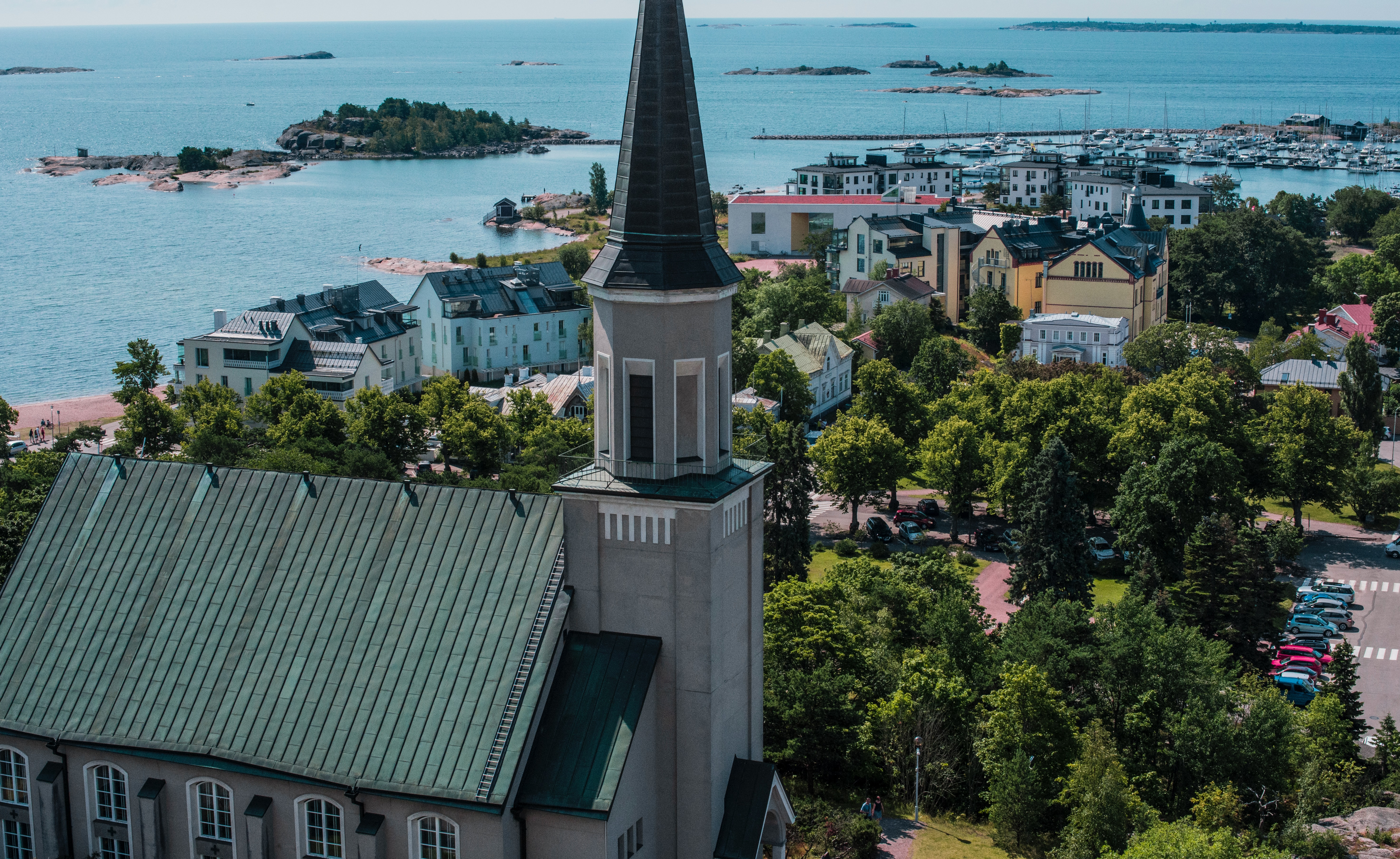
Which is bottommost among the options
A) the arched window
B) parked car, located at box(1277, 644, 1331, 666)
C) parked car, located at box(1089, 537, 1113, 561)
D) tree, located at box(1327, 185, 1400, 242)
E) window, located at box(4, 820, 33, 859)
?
parked car, located at box(1277, 644, 1331, 666)

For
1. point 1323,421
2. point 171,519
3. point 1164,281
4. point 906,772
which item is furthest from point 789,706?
point 1164,281

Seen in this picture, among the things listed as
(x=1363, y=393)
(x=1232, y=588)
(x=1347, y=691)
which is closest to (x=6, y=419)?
(x=1232, y=588)

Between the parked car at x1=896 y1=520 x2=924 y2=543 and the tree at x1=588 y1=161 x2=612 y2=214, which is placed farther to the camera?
the tree at x1=588 y1=161 x2=612 y2=214

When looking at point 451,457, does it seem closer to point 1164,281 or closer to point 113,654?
point 113,654

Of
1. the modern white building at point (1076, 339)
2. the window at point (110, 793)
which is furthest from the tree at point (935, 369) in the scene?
the window at point (110, 793)

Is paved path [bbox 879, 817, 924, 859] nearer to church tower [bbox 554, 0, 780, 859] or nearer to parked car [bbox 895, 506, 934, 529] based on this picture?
church tower [bbox 554, 0, 780, 859]

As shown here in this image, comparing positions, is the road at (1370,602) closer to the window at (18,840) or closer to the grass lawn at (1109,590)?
the grass lawn at (1109,590)

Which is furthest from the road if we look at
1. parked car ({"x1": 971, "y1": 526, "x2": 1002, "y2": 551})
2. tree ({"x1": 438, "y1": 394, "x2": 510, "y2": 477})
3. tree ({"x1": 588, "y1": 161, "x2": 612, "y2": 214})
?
tree ({"x1": 588, "y1": 161, "x2": 612, "y2": 214})

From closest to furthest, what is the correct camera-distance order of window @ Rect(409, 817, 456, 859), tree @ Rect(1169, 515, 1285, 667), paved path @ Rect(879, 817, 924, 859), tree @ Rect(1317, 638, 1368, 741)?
window @ Rect(409, 817, 456, 859)
paved path @ Rect(879, 817, 924, 859)
tree @ Rect(1317, 638, 1368, 741)
tree @ Rect(1169, 515, 1285, 667)
